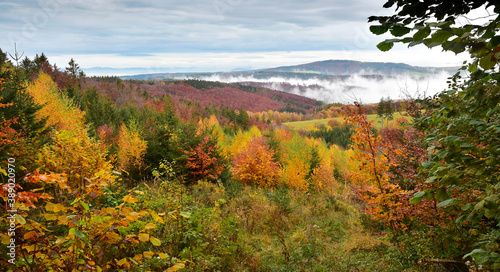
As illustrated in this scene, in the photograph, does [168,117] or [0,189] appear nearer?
[0,189]

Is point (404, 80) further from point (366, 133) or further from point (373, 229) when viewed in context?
point (373, 229)

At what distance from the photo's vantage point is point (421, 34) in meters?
1.40

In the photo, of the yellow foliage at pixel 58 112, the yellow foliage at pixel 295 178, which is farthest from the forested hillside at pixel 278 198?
the yellow foliage at pixel 295 178

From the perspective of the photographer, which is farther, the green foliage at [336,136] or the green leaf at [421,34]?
the green foliage at [336,136]

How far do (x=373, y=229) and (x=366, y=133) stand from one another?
499 cm

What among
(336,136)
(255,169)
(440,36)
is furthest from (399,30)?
(336,136)

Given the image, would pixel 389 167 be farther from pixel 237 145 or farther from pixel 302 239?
pixel 237 145

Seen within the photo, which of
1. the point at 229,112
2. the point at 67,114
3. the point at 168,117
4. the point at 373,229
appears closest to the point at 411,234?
the point at 373,229

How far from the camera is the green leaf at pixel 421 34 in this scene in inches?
54.2

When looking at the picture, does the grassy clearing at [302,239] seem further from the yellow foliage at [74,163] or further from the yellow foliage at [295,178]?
the yellow foliage at [295,178]

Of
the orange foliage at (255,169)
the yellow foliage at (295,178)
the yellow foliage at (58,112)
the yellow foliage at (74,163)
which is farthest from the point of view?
the yellow foliage at (295,178)

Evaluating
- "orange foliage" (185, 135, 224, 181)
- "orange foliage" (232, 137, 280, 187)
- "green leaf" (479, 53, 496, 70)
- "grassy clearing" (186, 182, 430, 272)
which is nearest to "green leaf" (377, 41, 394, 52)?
"green leaf" (479, 53, 496, 70)

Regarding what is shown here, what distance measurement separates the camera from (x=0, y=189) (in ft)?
7.39

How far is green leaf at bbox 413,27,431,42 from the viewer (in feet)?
4.52
